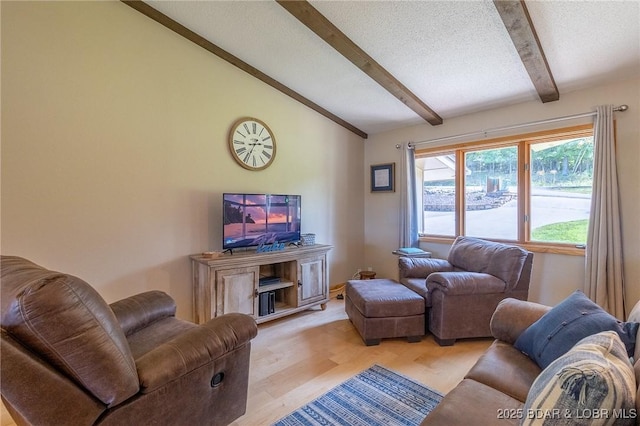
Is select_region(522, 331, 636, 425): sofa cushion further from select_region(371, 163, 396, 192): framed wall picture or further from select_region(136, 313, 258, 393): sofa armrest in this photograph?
select_region(371, 163, 396, 192): framed wall picture

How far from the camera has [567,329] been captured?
4.21 ft

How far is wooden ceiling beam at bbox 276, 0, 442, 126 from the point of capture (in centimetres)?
224

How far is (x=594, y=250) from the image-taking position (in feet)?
8.80

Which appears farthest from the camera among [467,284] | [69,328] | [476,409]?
[467,284]

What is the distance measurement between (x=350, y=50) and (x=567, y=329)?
2476 mm

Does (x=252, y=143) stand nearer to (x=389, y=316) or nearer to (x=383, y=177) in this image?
(x=383, y=177)

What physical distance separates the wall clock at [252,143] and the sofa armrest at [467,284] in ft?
7.11

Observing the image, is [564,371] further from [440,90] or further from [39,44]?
[39,44]

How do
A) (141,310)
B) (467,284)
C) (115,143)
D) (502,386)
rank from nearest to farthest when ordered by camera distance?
1. (502,386)
2. (141,310)
3. (115,143)
4. (467,284)

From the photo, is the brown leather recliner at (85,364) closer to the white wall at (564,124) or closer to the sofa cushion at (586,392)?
the sofa cushion at (586,392)

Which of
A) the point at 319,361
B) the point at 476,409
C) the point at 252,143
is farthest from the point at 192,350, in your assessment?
the point at 252,143

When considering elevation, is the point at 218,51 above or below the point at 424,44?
above

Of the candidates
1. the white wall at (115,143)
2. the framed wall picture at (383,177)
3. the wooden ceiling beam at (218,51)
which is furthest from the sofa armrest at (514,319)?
the wooden ceiling beam at (218,51)

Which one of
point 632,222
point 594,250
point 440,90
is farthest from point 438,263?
point 440,90
